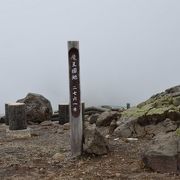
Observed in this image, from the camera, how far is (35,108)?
13336mm

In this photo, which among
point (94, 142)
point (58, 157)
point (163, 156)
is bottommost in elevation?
point (58, 157)

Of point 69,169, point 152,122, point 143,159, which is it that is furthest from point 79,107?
point 152,122

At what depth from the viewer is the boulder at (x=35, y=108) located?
13.3m

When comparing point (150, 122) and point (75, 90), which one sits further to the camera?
point (150, 122)

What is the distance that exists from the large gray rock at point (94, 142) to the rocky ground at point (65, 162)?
10cm

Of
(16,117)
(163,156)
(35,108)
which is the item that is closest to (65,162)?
(163,156)

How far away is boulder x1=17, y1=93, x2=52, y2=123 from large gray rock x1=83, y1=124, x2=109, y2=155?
6.47 m

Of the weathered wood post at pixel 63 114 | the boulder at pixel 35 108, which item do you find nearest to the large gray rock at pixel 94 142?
the weathered wood post at pixel 63 114

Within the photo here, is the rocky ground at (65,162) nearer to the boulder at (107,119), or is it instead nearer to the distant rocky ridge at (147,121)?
the distant rocky ridge at (147,121)

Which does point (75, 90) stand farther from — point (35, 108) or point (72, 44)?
point (35, 108)

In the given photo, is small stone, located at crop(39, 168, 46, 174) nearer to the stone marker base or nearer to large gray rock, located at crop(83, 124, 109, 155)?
large gray rock, located at crop(83, 124, 109, 155)

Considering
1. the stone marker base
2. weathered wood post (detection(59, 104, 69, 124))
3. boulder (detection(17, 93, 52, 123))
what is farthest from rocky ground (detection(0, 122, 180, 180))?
boulder (detection(17, 93, 52, 123))

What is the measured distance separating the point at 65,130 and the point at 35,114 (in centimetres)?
269

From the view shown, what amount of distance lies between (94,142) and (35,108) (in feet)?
21.9
